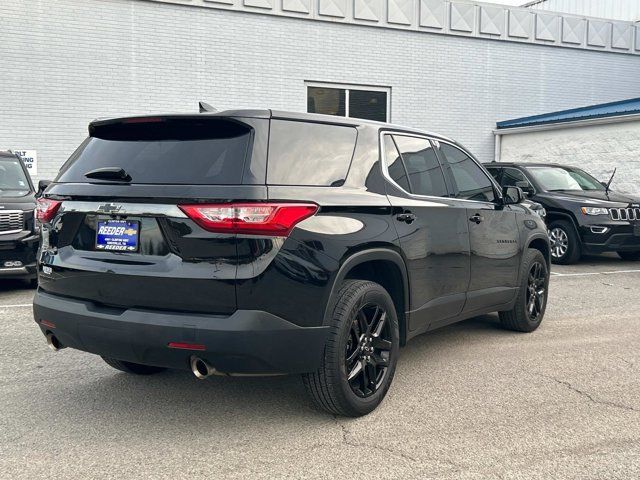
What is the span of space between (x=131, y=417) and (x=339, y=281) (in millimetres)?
1525

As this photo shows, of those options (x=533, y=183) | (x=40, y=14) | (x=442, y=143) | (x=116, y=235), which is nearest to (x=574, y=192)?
(x=533, y=183)

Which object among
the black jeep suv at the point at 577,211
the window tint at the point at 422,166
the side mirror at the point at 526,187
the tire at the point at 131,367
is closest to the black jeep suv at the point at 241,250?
the window tint at the point at 422,166

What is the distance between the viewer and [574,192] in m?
11.0

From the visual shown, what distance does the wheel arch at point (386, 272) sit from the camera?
11.8 feet

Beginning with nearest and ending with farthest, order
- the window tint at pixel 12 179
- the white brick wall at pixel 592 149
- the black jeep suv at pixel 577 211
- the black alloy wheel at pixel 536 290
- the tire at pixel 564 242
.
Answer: the black alloy wheel at pixel 536 290 < the window tint at pixel 12 179 < the black jeep suv at pixel 577 211 < the tire at pixel 564 242 < the white brick wall at pixel 592 149

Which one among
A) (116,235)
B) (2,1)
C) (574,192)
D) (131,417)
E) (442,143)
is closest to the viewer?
(116,235)

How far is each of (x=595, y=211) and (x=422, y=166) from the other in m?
7.01

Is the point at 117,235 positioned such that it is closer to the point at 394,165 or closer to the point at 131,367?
the point at 131,367

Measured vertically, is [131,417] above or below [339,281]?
below

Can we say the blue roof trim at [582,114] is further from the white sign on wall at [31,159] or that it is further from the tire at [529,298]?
the white sign on wall at [31,159]

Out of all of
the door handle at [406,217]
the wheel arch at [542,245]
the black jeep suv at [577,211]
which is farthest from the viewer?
the black jeep suv at [577,211]

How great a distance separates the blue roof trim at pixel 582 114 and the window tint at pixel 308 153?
11.3 meters

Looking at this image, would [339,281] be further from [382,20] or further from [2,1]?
[382,20]

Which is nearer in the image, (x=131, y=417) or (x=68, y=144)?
(x=131, y=417)
